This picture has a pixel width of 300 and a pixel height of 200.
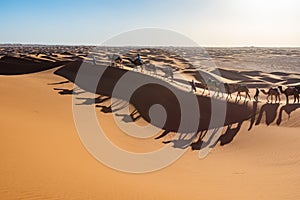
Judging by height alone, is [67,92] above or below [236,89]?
below

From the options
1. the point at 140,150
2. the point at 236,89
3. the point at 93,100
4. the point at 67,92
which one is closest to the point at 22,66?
the point at 67,92

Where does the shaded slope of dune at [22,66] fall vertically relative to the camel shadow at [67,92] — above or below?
above

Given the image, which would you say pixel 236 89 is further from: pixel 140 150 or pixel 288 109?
pixel 140 150

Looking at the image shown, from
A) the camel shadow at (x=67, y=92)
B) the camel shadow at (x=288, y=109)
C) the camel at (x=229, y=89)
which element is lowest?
the camel shadow at (x=67, y=92)

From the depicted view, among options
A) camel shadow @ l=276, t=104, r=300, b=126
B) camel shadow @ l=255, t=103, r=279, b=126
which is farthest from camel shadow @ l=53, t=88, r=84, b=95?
camel shadow @ l=276, t=104, r=300, b=126

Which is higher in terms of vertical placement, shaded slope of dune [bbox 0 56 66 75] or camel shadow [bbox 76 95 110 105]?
shaded slope of dune [bbox 0 56 66 75]

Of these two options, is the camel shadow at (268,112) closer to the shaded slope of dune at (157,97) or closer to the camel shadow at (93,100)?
the shaded slope of dune at (157,97)

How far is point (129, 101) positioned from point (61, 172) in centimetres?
1141

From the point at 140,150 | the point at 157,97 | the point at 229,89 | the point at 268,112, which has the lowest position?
the point at 140,150

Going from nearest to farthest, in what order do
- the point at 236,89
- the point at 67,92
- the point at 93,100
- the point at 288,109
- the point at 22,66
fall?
the point at 288,109 < the point at 93,100 < the point at 236,89 < the point at 67,92 < the point at 22,66

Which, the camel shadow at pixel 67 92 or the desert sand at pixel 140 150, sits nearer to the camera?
the desert sand at pixel 140 150

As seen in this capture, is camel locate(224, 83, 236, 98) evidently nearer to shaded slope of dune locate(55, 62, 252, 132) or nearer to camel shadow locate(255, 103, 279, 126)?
shaded slope of dune locate(55, 62, 252, 132)

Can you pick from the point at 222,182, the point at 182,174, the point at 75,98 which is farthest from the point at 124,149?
the point at 75,98

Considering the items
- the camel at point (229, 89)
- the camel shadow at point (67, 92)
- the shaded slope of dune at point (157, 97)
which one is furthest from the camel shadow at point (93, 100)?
the camel at point (229, 89)
